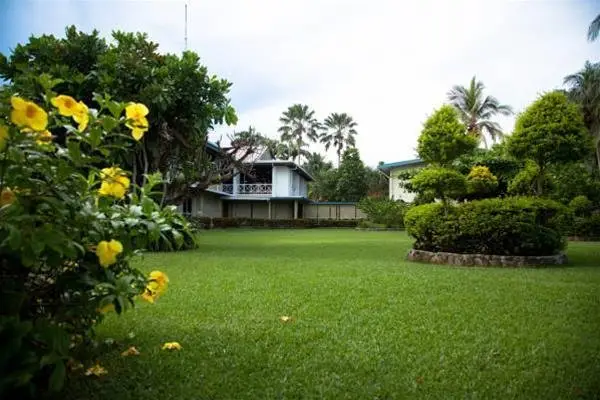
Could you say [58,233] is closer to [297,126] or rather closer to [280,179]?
[280,179]

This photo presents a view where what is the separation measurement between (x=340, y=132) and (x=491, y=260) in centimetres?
4200

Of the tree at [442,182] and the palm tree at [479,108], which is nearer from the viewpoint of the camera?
the tree at [442,182]

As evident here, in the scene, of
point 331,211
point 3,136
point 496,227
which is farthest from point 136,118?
point 331,211

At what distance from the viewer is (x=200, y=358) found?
114 inches

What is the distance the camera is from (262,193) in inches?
1226

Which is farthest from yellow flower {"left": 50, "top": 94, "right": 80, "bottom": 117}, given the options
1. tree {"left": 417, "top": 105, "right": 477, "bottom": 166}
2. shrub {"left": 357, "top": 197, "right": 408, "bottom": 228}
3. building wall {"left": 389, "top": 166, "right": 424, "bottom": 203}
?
building wall {"left": 389, "top": 166, "right": 424, "bottom": 203}

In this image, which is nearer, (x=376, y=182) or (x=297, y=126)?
(x=376, y=182)

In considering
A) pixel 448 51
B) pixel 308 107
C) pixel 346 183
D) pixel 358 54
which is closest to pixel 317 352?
pixel 448 51

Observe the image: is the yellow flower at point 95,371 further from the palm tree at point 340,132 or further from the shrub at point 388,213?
the palm tree at point 340,132

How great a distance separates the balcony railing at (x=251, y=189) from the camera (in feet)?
102

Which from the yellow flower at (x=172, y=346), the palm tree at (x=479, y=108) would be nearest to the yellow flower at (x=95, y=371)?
the yellow flower at (x=172, y=346)

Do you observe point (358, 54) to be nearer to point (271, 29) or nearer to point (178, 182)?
point (271, 29)

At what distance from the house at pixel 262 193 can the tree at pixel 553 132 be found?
20.5m

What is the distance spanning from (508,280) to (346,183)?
99.6 ft
